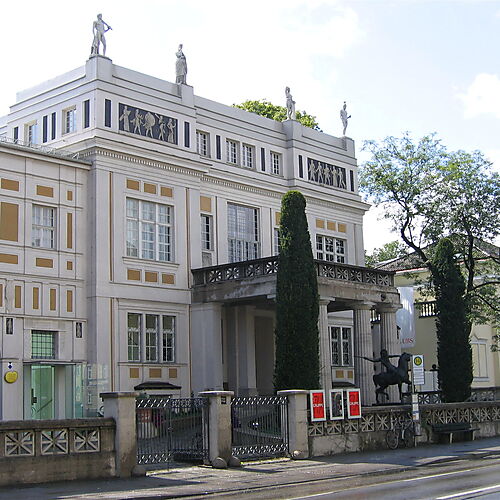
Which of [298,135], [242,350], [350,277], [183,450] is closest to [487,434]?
[350,277]

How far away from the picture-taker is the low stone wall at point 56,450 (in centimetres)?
1859

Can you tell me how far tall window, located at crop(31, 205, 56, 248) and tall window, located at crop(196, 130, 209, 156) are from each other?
835 centimetres

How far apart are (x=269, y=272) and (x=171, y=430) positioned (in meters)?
13.0

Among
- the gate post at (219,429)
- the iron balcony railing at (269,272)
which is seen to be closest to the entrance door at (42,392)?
the iron balcony railing at (269,272)

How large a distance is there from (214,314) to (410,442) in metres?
10.6

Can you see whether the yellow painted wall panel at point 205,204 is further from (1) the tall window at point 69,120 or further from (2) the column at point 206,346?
(1) the tall window at point 69,120

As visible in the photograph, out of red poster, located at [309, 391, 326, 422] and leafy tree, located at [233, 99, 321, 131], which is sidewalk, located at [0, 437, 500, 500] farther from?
leafy tree, located at [233, 99, 321, 131]

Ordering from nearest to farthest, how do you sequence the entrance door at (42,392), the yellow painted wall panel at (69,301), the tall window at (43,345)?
the entrance door at (42,392)
the tall window at (43,345)
the yellow painted wall panel at (69,301)

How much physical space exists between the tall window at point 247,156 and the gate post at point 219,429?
1982 centimetres

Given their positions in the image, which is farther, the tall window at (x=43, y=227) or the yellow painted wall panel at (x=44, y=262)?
the tall window at (x=43, y=227)

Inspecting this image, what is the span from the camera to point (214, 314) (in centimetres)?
3659

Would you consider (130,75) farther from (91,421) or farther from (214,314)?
(91,421)

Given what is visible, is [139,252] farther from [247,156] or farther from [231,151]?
[247,156]

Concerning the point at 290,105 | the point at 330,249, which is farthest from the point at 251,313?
the point at 290,105
